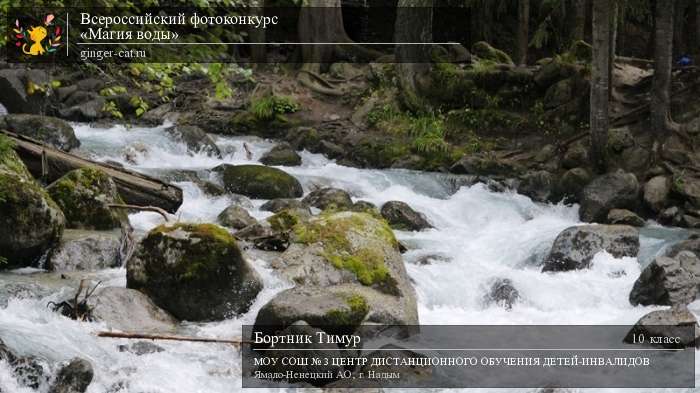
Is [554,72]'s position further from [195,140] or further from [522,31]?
[195,140]

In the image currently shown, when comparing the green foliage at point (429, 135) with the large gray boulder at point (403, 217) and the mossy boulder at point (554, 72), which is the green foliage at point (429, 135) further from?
the large gray boulder at point (403, 217)

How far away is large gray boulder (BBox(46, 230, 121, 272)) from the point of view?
29.5 ft

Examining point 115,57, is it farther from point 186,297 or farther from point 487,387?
point 487,387

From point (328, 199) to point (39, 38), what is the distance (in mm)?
9506

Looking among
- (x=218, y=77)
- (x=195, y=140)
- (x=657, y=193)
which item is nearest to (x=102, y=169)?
(x=195, y=140)

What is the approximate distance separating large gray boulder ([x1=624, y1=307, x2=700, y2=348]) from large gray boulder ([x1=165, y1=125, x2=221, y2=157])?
1089 centimetres

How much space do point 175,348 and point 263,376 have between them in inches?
31.9

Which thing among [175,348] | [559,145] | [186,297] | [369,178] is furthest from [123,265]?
[559,145]

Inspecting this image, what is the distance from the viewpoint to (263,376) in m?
7.24

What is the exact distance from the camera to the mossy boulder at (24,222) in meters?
8.70

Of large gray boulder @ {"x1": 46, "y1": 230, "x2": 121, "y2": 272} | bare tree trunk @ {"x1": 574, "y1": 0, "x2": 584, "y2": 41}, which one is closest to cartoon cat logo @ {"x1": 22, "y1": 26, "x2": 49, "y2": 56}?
large gray boulder @ {"x1": 46, "y1": 230, "x2": 121, "y2": 272}

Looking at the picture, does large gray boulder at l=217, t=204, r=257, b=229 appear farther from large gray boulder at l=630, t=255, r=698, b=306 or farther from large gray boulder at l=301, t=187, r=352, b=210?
large gray boulder at l=630, t=255, r=698, b=306

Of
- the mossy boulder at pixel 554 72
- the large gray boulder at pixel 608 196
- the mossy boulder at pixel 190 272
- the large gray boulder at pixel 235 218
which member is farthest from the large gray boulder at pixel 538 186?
the mossy boulder at pixel 190 272

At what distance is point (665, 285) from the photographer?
972cm
